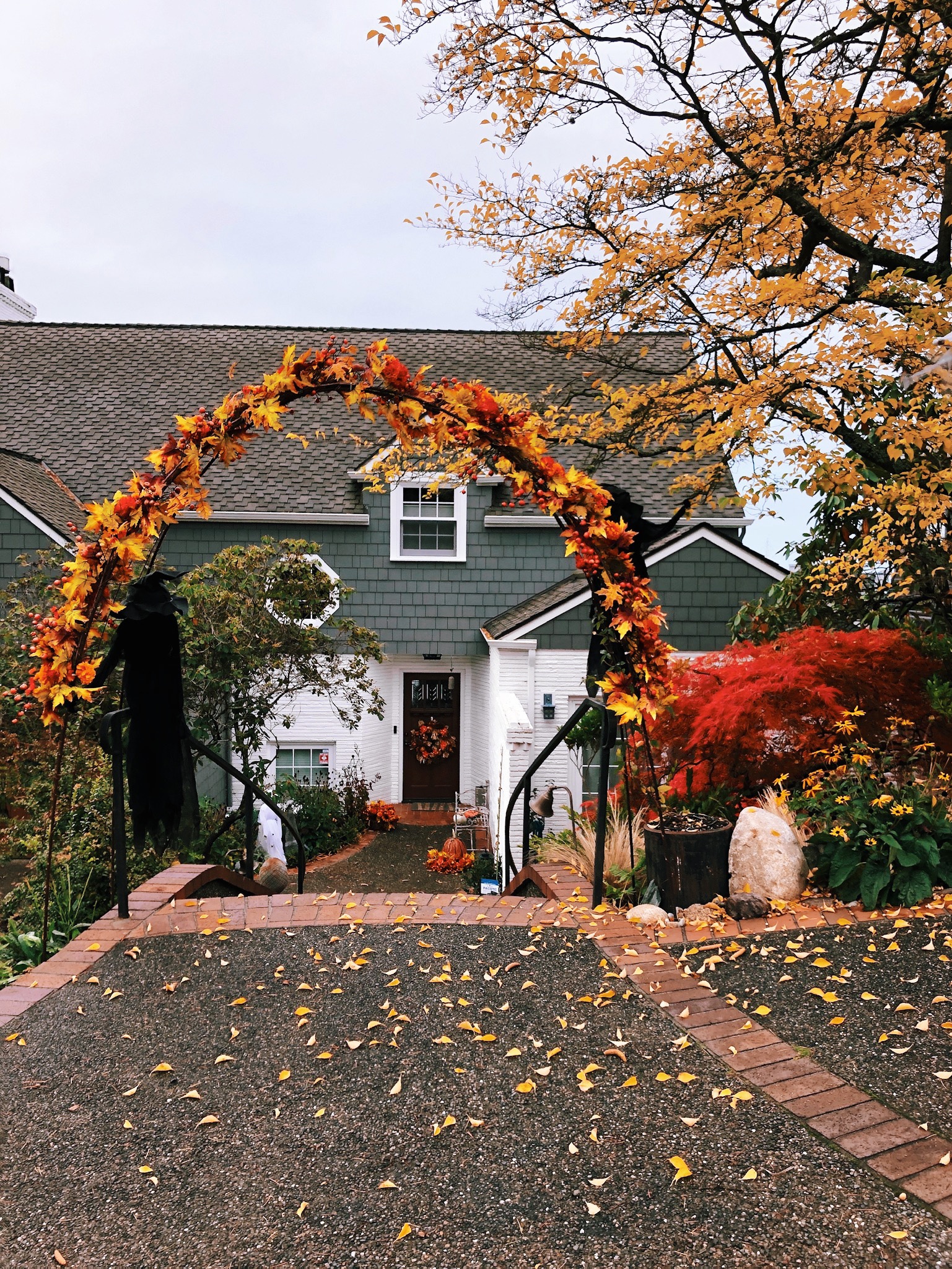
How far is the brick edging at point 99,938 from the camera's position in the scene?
430 cm

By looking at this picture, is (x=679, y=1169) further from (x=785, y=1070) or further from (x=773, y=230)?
(x=773, y=230)

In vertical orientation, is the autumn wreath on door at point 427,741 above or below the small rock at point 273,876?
above

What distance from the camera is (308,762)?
15.4 metres

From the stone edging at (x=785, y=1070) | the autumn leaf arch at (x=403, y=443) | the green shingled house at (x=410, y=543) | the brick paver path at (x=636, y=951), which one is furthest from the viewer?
the green shingled house at (x=410, y=543)

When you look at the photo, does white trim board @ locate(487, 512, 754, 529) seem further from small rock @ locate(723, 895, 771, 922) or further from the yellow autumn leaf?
the yellow autumn leaf

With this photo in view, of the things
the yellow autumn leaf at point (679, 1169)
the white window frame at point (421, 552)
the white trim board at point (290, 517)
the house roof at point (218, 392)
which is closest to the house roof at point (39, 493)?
the house roof at point (218, 392)

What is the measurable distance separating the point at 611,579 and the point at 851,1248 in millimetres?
3394

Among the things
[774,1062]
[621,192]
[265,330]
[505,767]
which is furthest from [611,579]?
[265,330]

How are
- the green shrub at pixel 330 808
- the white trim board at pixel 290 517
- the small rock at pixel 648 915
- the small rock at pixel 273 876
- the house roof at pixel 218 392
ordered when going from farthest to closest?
the house roof at pixel 218 392
the white trim board at pixel 290 517
the green shrub at pixel 330 808
the small rock at pixel 273 876
the small rock at pixel 648 915

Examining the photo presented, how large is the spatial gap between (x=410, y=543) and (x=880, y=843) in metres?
11.4

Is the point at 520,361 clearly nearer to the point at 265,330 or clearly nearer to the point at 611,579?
the point at 265,330

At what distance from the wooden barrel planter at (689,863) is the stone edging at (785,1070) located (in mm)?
272

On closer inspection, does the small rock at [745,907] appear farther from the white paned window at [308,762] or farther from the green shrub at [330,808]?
the white paned window at [308,762]

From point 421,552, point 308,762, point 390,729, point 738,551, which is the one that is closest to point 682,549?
point 738,551
